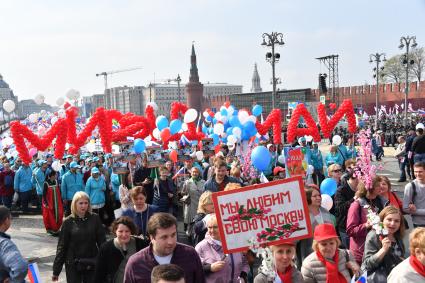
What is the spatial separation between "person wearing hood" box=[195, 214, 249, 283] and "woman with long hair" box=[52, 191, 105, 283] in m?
1.26

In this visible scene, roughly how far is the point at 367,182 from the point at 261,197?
7.10ft

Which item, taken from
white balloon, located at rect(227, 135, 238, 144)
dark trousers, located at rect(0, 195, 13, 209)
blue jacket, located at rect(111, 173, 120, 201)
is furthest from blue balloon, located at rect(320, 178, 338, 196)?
dark trousers, located at rect(0, 195, 13, 209)

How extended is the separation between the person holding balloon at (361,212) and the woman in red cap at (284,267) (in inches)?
47.1

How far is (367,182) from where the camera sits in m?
5.50

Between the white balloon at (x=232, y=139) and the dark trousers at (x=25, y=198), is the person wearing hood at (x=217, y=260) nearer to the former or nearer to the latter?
the dark trousers at (x=25, y=198)

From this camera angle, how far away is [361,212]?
4.96 metres

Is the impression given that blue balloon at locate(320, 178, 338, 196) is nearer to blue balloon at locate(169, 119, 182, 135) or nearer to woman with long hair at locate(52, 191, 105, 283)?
woman with long hair at locate(52, 191, 105, 283)

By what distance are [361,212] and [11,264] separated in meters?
3.17

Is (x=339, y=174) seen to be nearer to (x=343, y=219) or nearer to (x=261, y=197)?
(x=343, y=219)

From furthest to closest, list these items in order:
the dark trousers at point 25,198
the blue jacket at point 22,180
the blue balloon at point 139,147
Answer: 1. the dark trousers at point 25,198
2. the blue jacket at point 22,180
3. the blue balloon at point 139,147

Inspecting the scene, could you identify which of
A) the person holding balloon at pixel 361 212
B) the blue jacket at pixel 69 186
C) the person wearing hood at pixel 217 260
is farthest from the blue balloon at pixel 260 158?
the person wearing hood at pixel 217 260

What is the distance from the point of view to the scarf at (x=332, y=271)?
356 centimetres

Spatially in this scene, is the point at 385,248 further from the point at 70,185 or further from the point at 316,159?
the point at 316,159

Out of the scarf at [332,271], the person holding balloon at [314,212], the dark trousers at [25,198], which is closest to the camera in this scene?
the scarf at [332,271]
